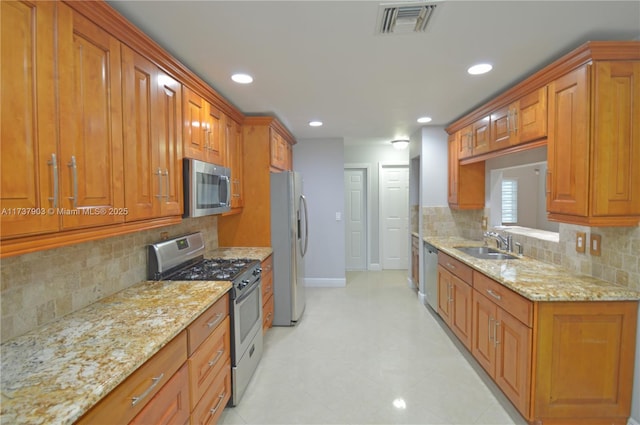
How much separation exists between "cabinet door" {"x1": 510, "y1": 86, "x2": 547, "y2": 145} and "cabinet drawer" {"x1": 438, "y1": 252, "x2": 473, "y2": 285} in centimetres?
118

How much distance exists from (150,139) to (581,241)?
3.01 m

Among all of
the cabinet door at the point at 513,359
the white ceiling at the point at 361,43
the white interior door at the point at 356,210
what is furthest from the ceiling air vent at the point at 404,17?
the white interior door at the point at 356,210

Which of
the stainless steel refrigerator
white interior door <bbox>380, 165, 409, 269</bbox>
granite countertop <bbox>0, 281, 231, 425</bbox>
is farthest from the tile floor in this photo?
white interior door <bbox>380, 165, 409, 269</bbox>

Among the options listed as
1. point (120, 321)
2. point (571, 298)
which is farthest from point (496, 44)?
point (120, 321)

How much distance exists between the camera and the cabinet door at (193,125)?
2318 mm

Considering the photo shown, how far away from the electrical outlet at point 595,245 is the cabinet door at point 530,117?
2.61 ft

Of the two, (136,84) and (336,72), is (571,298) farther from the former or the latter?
(136,84)

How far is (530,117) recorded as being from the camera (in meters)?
2.49

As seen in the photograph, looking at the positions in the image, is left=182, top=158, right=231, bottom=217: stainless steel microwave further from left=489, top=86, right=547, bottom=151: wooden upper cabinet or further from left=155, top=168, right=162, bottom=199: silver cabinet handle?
left=489, top=86, right=547, bottom=151: wooden upper cabinet

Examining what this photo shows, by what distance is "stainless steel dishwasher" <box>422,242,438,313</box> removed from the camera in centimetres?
382

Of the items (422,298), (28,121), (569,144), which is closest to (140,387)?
(28,121)

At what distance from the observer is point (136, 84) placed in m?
1.76

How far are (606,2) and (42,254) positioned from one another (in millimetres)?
3000

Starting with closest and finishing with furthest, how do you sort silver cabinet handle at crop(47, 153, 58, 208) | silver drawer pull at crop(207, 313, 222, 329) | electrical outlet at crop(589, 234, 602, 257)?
1. silver cabinet handle at crop(47, 153, 58, 208)
2. silver drawer pull at crop(207, 313, 222, 329)
3. electrical outlet at crop(589, 234, 602, 257)
